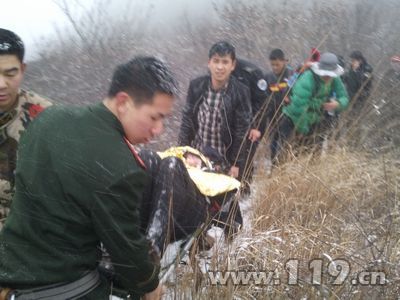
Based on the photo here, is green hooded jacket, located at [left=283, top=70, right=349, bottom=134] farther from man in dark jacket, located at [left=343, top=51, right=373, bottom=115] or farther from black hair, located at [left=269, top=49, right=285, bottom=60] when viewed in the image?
black hair, located at [left=269, top=49, right=285, bottom=60]

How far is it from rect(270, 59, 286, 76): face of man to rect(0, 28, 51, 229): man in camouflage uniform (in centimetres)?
381

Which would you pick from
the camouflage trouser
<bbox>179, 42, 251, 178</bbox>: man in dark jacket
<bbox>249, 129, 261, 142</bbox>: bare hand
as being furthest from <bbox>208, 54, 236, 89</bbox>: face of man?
the camouflage trouser

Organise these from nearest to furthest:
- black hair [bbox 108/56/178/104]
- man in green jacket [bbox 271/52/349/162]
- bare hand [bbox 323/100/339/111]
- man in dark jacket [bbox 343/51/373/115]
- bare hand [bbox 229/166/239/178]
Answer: black hair [bbox 108/56/178/104] → bare hand [bbox 229/166/239/178] → man in dark jacket [bbox 343/51/373/115] → bare hand [bbox 323/100/339/111] → man in green jacket [bbox 271/52/349/162]

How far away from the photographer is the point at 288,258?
7.55 feet

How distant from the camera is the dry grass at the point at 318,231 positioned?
208cm

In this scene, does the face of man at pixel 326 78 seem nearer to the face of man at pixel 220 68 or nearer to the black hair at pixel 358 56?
the black hair at pixel 358 56

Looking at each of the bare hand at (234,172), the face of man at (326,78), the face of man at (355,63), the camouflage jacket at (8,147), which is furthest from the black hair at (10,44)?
the face of man at (355,63)

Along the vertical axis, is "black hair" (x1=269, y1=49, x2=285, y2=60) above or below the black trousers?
above

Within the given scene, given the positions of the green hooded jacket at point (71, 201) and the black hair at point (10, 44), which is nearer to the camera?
the green hooded jacket at point (71, 201)

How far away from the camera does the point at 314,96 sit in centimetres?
458

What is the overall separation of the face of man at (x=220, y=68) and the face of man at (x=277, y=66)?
1834mm

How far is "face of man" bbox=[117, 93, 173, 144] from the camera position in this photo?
149 cm

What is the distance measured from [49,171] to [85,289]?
0.44m

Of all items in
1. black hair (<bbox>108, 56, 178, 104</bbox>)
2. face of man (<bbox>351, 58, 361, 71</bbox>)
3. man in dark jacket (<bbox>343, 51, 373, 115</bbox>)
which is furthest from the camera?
face of man (<bbox>351, 58, 361, 71</bbox>)
